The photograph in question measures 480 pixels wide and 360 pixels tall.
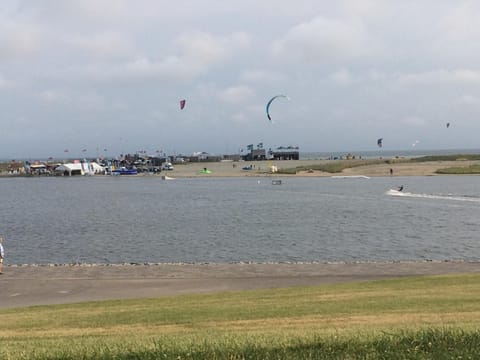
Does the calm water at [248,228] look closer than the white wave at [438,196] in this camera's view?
Yes

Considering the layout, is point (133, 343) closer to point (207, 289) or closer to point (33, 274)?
point (207, 289)

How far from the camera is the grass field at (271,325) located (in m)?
9.33

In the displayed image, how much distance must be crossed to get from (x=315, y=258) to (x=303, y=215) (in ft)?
78.2

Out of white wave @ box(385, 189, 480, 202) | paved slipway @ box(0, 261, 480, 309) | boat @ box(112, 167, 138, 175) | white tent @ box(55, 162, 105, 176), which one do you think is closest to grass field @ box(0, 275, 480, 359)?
paved slipway @ box(0, 261, 480, 309)

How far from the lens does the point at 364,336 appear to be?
1017 cm

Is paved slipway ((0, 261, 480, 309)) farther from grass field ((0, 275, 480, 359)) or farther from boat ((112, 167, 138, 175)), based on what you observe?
boat ((112, 167, 138, 175))

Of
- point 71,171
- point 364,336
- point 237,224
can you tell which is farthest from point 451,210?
point 71,171

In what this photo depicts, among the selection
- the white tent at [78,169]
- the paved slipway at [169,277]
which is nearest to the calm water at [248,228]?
the paved slipway at [169,277]

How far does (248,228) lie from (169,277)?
867 inches

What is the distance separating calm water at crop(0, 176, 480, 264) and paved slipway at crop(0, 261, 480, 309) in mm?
4603

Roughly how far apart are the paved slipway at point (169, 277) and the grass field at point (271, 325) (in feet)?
6.90

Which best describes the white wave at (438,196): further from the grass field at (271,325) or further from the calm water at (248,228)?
the grass field at (271,325)

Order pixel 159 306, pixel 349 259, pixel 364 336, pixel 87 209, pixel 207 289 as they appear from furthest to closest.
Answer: pixel 87 209, pixel 349 259, pixel 207 289, pixel 159 306, pixel 364 336

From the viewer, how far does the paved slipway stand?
21.2 meters
